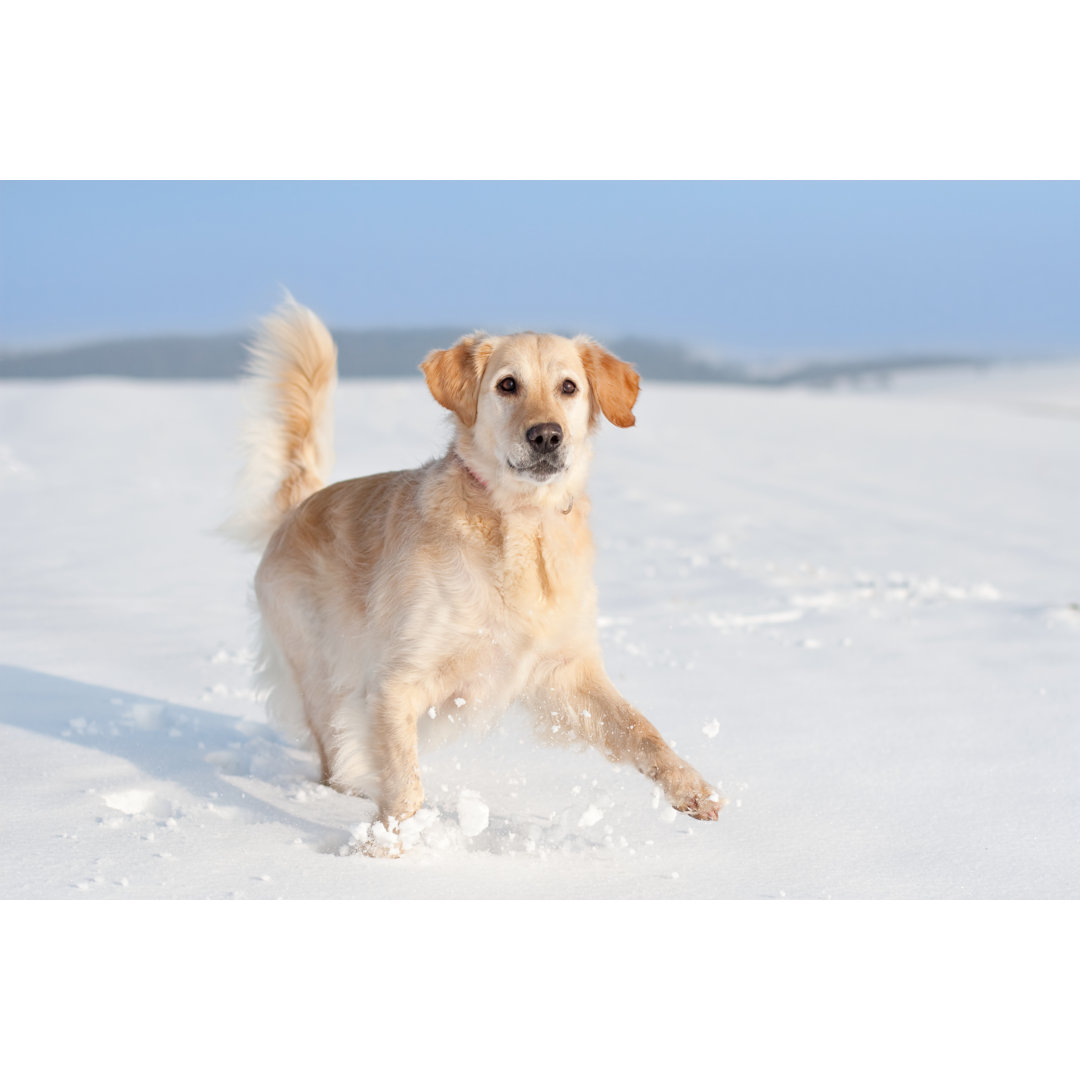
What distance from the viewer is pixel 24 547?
7660mm

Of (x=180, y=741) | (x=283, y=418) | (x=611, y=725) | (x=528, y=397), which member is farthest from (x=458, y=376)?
(x=180, y=741)

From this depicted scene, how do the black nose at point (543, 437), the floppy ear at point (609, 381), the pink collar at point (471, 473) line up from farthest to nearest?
1. the floppy ear at point (609, 381)
2. the pink collar at point (471, 473)
3. the black nose at point (543, 437)

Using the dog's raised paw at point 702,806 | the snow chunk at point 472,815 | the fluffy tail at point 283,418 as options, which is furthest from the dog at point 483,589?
the fluffy tail at point 283,418

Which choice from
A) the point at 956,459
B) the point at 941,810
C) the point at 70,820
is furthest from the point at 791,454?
the point at 70,820

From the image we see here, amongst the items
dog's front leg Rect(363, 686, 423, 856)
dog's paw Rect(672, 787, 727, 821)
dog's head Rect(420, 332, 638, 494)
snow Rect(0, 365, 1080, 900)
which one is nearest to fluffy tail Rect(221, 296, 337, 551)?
snow Rect(0, 365, 1080, 900)

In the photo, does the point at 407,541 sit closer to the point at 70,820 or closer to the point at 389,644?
the point at 389,644

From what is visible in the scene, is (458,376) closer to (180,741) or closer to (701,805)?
(701,805)

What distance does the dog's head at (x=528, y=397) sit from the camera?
354 cm

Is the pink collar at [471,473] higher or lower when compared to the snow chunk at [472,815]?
higher

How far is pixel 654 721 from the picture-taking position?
450cm

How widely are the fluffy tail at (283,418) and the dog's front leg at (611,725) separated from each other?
160 cm

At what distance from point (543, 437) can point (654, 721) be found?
1.48 meters


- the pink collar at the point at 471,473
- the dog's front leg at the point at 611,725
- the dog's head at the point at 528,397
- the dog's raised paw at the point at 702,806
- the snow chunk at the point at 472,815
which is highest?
the dog's head at the point at 528,397

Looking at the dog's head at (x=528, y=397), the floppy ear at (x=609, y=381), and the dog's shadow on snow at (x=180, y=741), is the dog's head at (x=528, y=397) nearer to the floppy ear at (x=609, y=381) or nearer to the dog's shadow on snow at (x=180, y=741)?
the floppy ear at (x=609, y=381)
